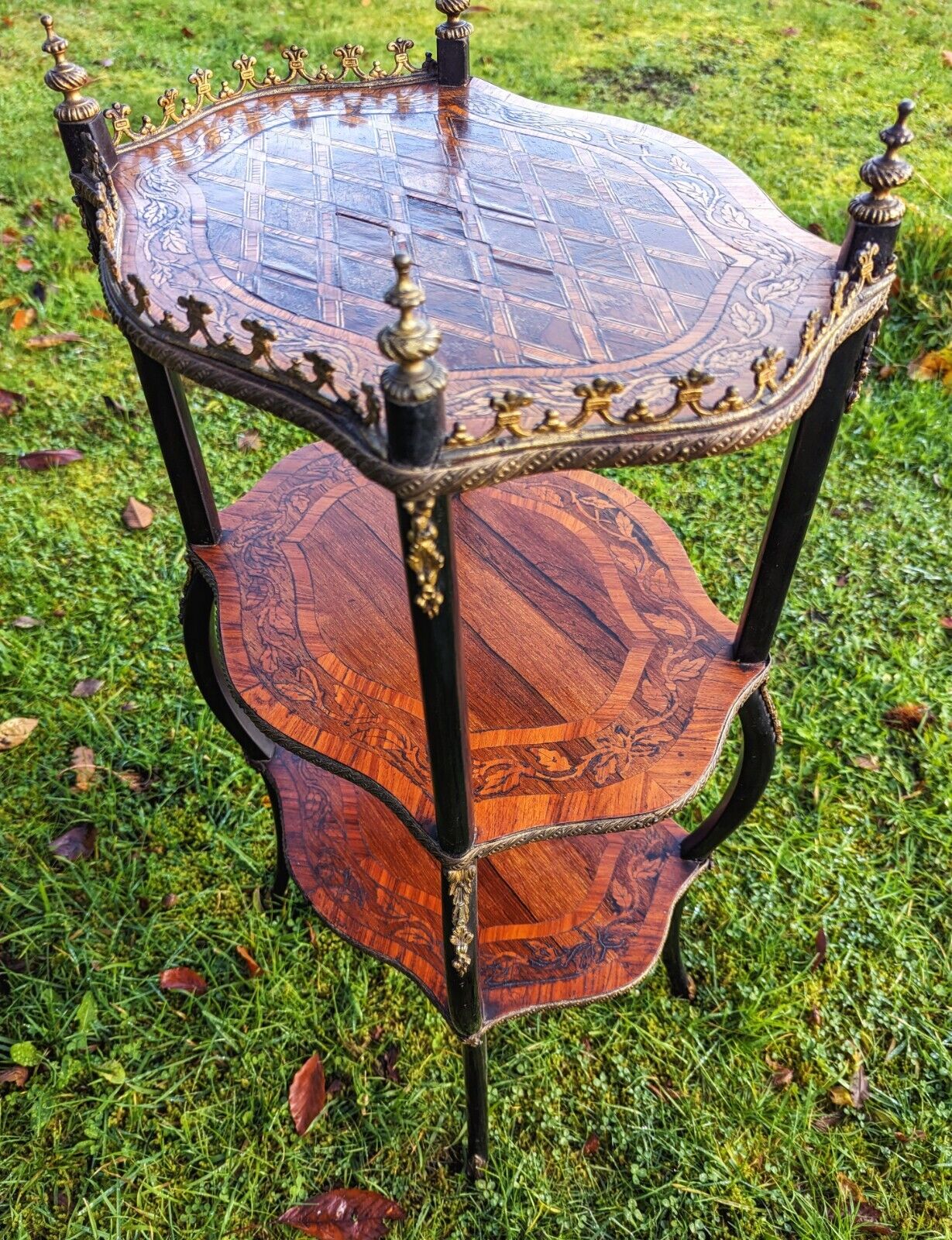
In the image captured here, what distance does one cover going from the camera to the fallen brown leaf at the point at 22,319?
12.0 feet

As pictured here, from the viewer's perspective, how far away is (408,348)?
2.78 feet

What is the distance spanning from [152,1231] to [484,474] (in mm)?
1654

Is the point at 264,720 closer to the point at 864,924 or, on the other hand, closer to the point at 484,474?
the point at 484,474

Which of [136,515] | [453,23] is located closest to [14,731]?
[136,515]

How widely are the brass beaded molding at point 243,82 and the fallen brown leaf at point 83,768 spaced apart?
1482 mm

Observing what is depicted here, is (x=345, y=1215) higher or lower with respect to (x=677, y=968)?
lower

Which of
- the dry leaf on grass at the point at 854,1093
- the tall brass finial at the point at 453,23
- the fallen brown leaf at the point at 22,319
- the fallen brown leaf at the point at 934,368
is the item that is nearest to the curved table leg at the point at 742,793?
the dry leaf on grass at the point at 854,1093

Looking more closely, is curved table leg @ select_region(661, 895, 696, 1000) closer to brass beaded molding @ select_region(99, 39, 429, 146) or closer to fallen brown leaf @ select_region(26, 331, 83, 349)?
brass beaded molding @ select_region(99, 39, 429, 146)

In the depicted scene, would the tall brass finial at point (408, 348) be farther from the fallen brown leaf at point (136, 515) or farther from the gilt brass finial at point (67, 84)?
the fallen brown leaf at point (136, 515)

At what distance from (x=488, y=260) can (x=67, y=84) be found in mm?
618

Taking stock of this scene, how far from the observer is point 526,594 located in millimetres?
1824

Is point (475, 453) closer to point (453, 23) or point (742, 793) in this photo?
point (742, 793)

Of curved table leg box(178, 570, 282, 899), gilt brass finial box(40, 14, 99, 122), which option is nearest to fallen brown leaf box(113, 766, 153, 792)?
curved table leg box(178, 570, 282, 899)

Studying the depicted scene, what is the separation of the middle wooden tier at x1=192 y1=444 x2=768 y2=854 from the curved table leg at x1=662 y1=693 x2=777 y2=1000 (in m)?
0.10
